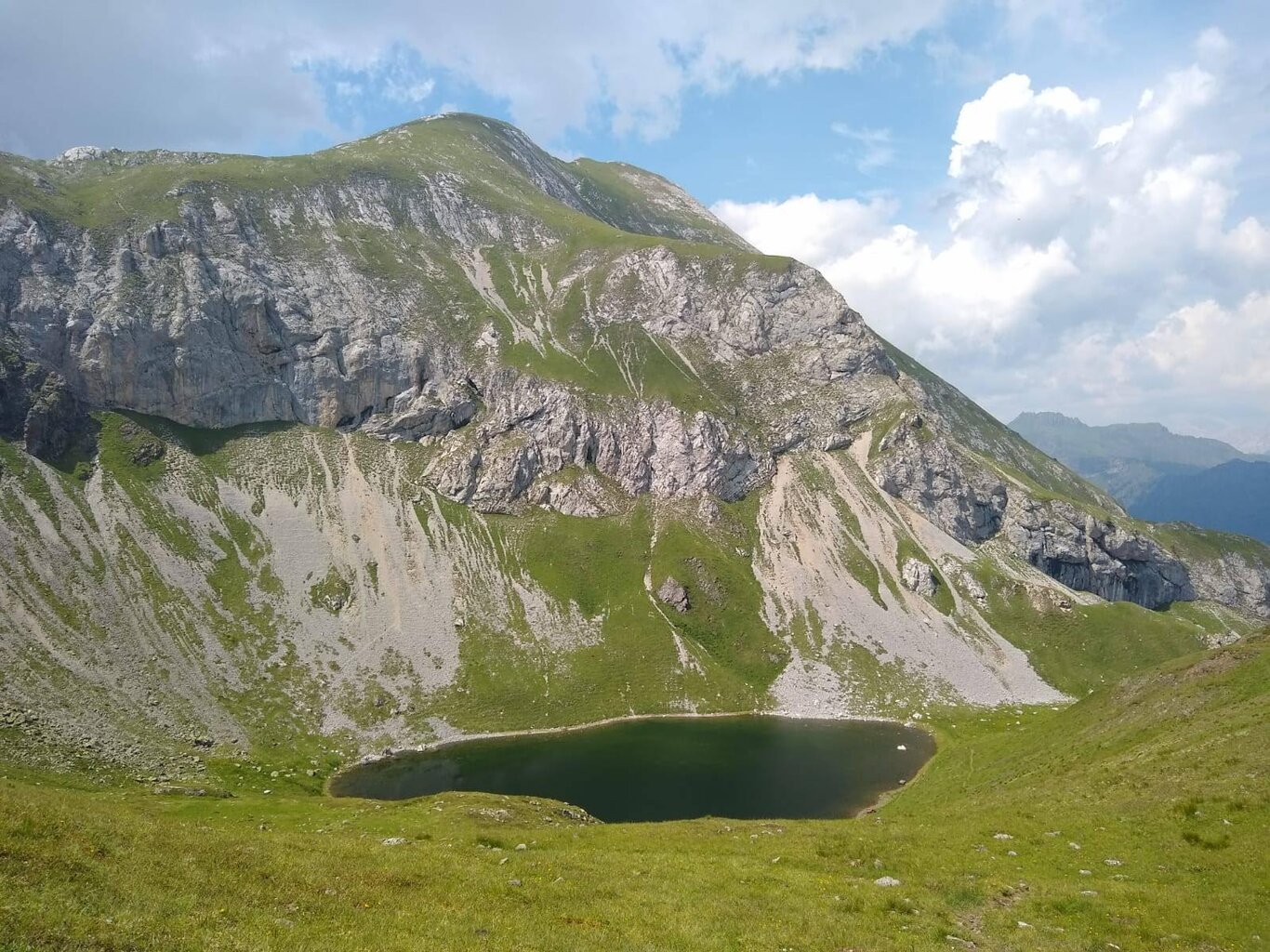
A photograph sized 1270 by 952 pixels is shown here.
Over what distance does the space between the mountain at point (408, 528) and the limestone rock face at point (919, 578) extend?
2.75ft

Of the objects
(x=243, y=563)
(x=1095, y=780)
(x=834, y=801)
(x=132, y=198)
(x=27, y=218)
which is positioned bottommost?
(x=834, y=801)

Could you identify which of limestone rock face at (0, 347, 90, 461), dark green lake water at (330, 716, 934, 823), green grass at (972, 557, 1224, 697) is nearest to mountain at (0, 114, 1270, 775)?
limestone rock face at (0, 347, 90, 461)

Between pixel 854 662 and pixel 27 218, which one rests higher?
pixel 27 218

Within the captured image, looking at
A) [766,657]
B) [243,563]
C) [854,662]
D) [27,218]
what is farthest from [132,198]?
[854,662]

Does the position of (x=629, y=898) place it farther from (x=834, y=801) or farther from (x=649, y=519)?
(x=649, y=519)

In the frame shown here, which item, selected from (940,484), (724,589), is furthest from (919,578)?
(724,589)

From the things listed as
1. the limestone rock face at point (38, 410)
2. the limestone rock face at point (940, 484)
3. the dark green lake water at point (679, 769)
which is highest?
the limestone rock face at point (38, 410)

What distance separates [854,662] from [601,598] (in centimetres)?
5257

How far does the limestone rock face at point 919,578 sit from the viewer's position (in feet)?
→ 505

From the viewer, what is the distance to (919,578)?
508ft

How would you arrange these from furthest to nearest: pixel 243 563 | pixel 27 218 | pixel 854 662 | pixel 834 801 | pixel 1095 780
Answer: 1. pixel 27 218
2. pixel 854 662
3. pixel 243 563
4. pixel 834 801
5. pixel 1095 780

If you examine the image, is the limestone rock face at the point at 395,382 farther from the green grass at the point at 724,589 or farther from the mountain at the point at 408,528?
the green grass at the point at 724,589

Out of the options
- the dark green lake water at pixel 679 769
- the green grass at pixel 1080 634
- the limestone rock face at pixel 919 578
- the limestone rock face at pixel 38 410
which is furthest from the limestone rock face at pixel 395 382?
the dark green lake water at pixel 679 769

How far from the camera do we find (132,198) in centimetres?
17600
